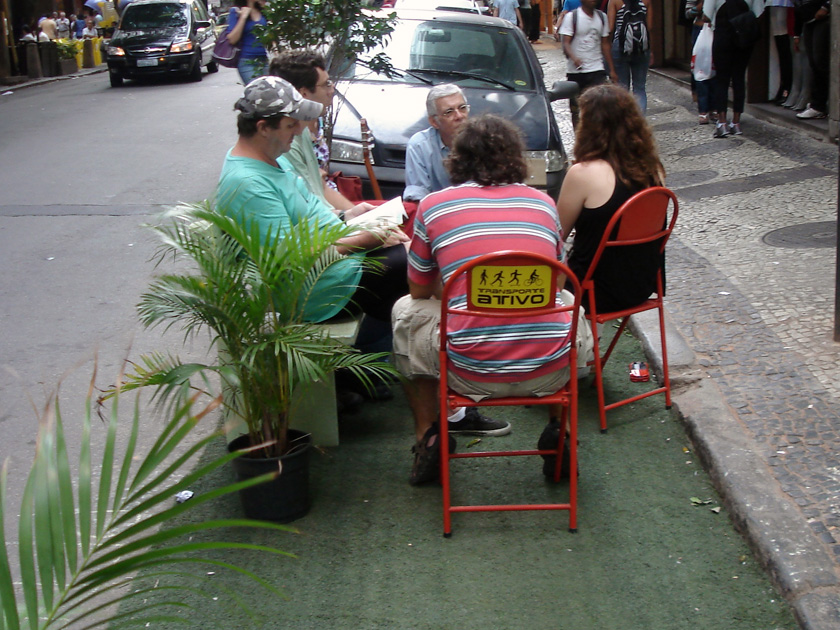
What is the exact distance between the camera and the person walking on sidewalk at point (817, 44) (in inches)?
414

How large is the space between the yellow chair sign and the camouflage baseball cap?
1.21 metres

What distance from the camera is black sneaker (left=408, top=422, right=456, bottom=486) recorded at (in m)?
3.93

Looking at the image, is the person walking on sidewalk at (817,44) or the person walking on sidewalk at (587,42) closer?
the person walking on sidewalk at (587,42)

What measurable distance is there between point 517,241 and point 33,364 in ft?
10.8

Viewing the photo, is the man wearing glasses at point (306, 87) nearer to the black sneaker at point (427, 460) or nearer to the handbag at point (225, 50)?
the black sneaker at point (427, 460)

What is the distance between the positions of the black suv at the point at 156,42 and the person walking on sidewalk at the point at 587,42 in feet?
45.4

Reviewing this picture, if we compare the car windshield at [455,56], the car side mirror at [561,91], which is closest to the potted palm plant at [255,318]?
the car windshield at [455,56]

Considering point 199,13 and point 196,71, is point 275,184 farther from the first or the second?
point 199,13

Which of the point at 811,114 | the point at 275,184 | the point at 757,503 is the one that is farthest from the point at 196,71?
the point at 757,503

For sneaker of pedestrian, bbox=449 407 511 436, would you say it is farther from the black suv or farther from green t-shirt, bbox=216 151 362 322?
the black suv

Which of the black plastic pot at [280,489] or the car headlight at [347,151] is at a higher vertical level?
the car headlight at [347,151]

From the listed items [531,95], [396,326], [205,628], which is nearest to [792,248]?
[531,95]

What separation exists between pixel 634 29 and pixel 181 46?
15.1 metres

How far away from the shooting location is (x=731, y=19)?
34.4ft
